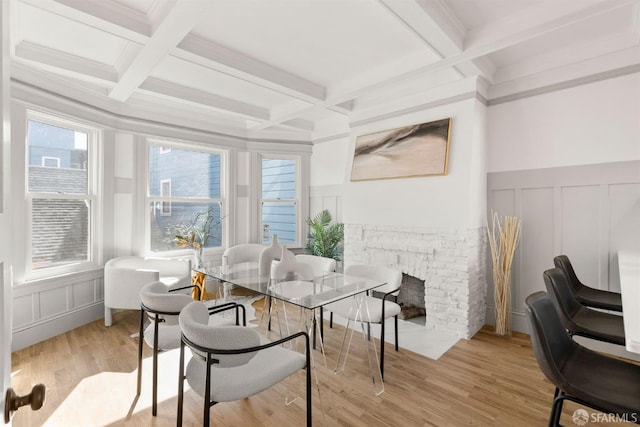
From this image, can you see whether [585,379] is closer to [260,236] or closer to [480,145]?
[480,145]

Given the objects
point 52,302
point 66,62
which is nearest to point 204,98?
point 66,62

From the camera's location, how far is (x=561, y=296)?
7.40ft

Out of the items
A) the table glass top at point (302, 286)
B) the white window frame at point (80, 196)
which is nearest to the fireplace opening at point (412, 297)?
the table glass top at point (302, 286)

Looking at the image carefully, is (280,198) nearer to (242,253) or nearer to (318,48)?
(242,253)

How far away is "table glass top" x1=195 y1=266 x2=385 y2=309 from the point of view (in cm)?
236

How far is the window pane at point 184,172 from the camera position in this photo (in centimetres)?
472

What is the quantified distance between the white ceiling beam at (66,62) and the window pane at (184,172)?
1386 mm

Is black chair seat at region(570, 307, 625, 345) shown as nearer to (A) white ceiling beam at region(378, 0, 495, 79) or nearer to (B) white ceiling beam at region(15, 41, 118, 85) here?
(A) white ceiling beam at region(378, 0, 495, 79)

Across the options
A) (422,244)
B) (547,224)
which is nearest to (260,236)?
(422,244)

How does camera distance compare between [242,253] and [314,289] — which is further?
[242,253]

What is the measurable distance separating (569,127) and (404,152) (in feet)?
5.43

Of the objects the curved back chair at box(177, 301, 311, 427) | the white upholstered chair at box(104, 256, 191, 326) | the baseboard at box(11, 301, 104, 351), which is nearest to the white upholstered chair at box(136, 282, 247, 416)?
the curved back chair at box(177, 301, 311, 427)

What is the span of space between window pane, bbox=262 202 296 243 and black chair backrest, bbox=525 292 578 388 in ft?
14.7

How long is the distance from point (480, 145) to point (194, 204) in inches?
164
